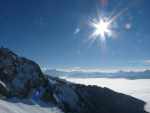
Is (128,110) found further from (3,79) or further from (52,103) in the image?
(3,79)

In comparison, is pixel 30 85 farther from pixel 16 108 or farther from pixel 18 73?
pixel 16 108

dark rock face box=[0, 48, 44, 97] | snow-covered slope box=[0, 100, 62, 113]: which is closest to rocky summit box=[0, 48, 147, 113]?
dark rock face box=[0, 48, 44, 97]

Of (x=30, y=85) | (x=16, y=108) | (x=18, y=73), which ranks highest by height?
(x=18, y=73)

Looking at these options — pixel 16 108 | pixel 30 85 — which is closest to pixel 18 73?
pixel 30 85

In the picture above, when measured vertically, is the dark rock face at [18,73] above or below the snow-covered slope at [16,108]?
above

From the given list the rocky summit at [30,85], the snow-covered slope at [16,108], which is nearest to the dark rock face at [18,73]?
the rocky summit at [30,85]

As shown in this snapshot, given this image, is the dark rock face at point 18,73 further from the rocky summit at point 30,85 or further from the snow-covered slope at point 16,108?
the snow-covered slope at point 16,108

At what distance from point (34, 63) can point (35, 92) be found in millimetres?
20710

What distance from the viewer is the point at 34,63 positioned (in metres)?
120

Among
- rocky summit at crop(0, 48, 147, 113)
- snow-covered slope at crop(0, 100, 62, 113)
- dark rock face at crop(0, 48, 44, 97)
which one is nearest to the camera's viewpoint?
snow-covered slope at crop(0, 100, 62, 113)

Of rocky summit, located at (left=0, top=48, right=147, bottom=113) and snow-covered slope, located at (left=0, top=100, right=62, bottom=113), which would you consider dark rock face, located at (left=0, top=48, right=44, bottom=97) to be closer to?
rocky summit, located at (left=0, top=48, right=147, bottom=113)

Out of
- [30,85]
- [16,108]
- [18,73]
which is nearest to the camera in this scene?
[16,108]

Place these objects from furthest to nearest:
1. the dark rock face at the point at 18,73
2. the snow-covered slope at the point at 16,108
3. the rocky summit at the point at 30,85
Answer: the dark rock face at the point at 18,73, the rocky summit at the point at 30,85, the snow-covered slope at the point at 16,108

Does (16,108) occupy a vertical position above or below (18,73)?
below
